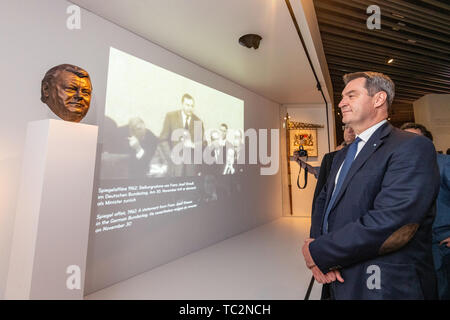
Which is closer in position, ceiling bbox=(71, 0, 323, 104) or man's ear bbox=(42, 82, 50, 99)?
man's ear bbox=(42, 82, 50, 99)

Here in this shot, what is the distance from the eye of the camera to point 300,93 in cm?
457

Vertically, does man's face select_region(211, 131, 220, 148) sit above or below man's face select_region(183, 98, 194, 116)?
below

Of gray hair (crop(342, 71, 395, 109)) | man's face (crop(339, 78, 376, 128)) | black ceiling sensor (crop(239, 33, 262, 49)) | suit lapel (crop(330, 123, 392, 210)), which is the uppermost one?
black ceiling sensor (crop(239, 33, 262, 49))

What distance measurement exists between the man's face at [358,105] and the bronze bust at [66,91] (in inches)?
59.7

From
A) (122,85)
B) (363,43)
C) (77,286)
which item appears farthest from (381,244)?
(363,43)

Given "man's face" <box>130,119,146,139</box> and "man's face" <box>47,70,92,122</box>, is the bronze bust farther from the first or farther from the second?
"man's face" <box>130,119,146,139</box>

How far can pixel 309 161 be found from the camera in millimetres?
5203

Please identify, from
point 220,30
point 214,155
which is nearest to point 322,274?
point 220,30

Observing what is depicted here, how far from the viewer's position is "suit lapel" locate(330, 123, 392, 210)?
976 millimetres

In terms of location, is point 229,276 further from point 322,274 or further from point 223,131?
point 223,131

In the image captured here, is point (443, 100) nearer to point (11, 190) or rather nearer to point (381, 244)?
point (381, 244)

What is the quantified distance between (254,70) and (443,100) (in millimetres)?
6252

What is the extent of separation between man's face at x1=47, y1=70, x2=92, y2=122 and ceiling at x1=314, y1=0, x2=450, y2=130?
2873mm

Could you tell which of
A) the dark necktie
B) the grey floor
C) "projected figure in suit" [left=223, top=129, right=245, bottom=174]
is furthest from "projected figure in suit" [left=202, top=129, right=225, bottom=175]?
the dark necktie
